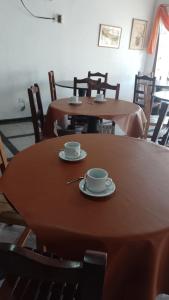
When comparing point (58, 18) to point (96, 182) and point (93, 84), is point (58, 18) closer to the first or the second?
point (93, 84)

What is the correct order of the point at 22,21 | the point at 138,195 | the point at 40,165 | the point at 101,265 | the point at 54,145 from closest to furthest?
the point at 101,265, the point at 138,195, the point at 40,165, the point at 54,145, the point at 22,21

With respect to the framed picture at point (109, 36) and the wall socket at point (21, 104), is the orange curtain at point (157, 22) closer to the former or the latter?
the framed picture at point (109, 36)

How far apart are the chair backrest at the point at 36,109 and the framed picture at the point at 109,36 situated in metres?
2.95

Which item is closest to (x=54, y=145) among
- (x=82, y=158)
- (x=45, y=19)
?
(x=82, y=158)

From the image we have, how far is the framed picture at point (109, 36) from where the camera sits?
4.99 m

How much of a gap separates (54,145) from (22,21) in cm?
329

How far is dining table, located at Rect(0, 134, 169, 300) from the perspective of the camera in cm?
88

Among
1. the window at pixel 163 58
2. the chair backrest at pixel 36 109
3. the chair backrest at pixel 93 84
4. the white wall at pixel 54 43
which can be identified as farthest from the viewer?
the window at pixel 163 58

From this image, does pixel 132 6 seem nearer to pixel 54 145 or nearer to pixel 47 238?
pixel 54 145

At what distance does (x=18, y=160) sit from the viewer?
1.34 metres

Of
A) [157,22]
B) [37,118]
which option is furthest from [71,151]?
[157,22]

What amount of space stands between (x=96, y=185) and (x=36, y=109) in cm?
164

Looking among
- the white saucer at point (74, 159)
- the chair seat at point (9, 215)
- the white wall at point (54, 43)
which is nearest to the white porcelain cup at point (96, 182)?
the white saucer at point (74, 159)

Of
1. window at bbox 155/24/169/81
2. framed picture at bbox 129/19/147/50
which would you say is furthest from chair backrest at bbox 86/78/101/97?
window at bbox 155/24/169/81
